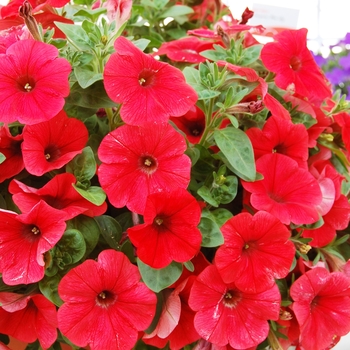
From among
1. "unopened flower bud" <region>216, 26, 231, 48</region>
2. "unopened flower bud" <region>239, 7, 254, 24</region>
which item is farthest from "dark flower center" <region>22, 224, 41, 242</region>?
"unopened flower bud" <region>239, 7, 254, 24</region>

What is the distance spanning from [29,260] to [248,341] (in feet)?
0.96

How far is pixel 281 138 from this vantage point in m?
0.72

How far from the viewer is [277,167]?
678 mm

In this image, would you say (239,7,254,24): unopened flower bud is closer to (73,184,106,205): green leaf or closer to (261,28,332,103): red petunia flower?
(261,28,332,103): red petunia flower

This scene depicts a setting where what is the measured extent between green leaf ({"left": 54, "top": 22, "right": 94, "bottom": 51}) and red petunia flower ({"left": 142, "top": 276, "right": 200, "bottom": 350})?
14.2 inches

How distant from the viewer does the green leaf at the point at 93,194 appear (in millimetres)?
590

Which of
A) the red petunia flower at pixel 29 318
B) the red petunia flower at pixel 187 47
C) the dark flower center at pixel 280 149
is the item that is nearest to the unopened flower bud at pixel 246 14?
the red petunia flower at pixel 187 47

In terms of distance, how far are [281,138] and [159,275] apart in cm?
28

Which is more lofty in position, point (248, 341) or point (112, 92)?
point (112, 92)

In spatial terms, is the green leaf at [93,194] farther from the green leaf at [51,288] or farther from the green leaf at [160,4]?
the green leaf at [160,4]

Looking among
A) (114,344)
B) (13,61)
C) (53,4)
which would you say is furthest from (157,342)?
(53,4)

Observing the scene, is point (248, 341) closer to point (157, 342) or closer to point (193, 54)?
point (157, 342)

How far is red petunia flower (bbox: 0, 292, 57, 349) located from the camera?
1.97 ft

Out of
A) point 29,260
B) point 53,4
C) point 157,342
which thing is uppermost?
point 53,4
